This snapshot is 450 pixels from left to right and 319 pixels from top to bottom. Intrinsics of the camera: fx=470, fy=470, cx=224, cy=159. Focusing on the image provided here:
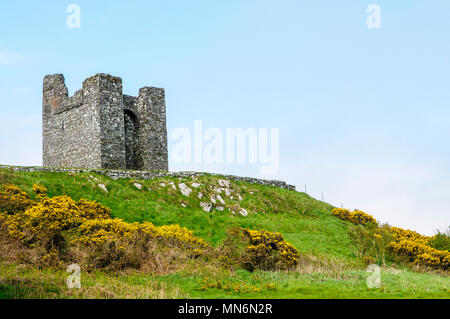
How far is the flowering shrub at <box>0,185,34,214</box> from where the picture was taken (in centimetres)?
2147

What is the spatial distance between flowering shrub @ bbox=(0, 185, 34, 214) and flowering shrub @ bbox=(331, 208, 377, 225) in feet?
72.9

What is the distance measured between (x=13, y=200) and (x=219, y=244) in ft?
32.1

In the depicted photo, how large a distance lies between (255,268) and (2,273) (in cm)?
917

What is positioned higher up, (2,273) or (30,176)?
(30,176)

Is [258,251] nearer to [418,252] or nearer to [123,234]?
[123,234]

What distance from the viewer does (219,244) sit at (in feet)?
71.4

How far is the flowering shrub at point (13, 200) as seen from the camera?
70.4ft

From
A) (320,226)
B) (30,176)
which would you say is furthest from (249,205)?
(30,176)

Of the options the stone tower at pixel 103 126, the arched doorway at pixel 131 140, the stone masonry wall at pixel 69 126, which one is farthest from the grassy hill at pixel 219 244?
the arched doorway at pixel 131 140

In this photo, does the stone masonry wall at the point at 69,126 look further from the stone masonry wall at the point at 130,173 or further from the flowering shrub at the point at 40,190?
the flowering shrub at the point at 40,190

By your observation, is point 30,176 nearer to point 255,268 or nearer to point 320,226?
point 255,268

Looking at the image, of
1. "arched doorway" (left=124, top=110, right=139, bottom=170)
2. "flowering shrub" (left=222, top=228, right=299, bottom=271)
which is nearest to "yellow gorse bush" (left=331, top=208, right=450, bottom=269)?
"flowering shrub" (left=222, top=228, right=299, bottom=271)

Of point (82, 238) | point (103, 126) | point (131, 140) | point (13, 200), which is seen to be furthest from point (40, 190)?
point (131, 140)
